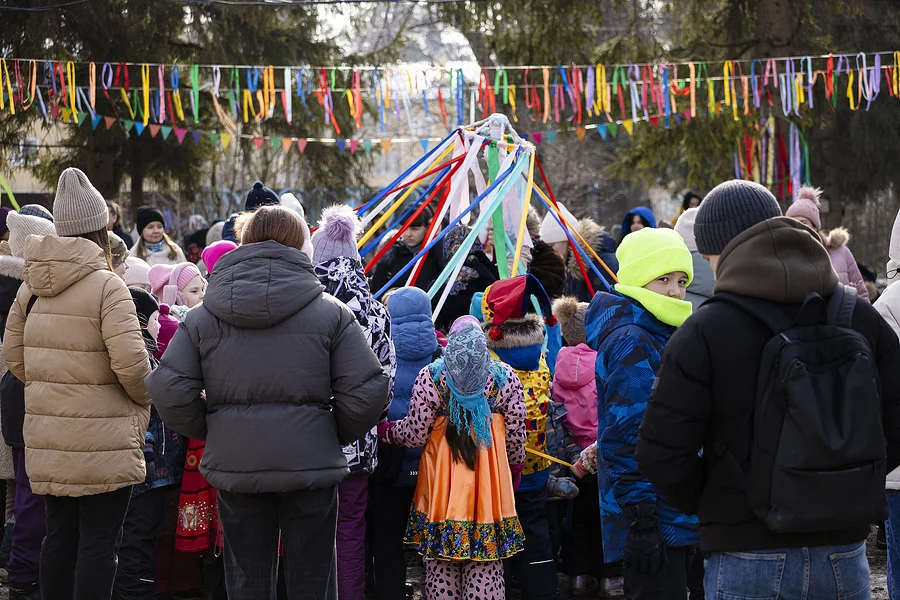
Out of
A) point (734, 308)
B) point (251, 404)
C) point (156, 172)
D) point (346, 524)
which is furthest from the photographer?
point (156, 172)

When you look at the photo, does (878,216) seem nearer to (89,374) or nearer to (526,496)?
(526,496)

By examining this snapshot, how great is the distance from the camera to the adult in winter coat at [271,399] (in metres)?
3.63

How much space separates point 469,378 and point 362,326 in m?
0.55

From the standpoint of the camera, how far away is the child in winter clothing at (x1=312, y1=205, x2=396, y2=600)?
15.5ft

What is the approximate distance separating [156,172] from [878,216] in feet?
46.9

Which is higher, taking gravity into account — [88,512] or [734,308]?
[734,308]

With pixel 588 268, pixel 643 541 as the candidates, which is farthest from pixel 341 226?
pixel 588 268

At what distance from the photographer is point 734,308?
2.71 m

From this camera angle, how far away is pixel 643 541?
3596mm

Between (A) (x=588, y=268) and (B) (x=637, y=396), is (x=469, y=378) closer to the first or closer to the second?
(B) (x=637, y=396)

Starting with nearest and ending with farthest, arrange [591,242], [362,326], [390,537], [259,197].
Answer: [362,326] → [390,537] → [259,197] → [591,242]

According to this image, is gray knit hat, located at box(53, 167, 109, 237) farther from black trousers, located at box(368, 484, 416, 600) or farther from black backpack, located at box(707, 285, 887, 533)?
black backpack, located at box(707, 285, 887, 533)

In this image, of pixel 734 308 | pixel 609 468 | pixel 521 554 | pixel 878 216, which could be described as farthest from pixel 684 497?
pixel 878 216

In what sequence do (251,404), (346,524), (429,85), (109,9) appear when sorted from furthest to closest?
(109,9) → (429,85) → (346,524) → (251,404)
